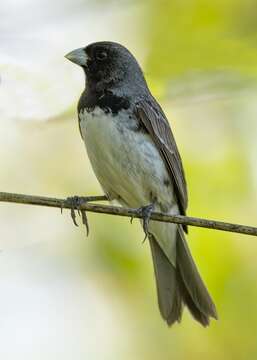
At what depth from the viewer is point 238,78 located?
12.4 feet

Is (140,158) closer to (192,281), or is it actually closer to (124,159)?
(124,159)

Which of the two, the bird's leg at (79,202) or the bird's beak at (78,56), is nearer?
the bird's leg at (79,202)

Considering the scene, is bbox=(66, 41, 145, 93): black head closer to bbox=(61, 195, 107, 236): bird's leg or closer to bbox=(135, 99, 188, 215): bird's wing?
bbox=(135, 99, 188, 215): bird's wing

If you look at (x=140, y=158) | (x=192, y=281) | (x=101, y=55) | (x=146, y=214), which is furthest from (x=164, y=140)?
(x=192, y=281)

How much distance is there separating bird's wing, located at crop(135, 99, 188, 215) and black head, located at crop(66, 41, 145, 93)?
0.25 metres

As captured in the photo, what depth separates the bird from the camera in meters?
3.83

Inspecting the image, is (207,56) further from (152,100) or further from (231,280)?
(231,280)

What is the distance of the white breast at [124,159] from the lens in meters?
3.79

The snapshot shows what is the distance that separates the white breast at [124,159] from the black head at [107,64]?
1.20ft

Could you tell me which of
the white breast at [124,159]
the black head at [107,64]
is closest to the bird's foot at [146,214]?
the white breast at [124,159]

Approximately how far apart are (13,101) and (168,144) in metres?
0.89

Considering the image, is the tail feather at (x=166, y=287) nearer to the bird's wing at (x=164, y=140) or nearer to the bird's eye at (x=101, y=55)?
the bird's wing at (x=164, y=140)
